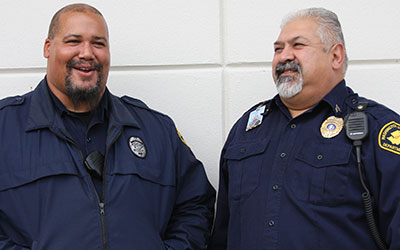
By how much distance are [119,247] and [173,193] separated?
0.41 meters

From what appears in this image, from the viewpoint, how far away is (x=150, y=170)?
2.56m

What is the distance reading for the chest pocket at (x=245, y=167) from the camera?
95.5 inches

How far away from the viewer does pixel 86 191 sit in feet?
7.72

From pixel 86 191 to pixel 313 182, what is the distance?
93 centimetres

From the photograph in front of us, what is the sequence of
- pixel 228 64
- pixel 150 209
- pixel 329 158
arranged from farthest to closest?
pixel 228 64 < pixel 150 209 < pixel 329 158

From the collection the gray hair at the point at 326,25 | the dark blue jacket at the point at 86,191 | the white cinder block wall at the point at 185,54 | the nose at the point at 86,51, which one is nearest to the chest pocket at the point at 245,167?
the dark blue jacket at the point at 86,191

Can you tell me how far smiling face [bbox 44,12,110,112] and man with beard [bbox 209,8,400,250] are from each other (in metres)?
0.70

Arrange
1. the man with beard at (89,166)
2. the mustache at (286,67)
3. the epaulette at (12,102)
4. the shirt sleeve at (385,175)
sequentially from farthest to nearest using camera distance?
the epaulette at (12,102), the mustache at (286,67), the man with beard at (89,166), the shirt sleeve at (385,175)

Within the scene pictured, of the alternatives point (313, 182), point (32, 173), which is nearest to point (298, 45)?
point (313, 182)

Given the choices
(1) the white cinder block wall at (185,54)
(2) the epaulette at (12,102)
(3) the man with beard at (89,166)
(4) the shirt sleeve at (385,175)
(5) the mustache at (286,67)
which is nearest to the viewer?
(4) the shirt sleeve at (385,175)

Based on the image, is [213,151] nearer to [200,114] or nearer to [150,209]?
[200,114]

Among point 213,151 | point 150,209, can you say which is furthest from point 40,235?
point 213,151

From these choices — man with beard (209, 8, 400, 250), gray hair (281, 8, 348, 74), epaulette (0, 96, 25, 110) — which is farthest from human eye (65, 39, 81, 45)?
gray hair (281, 8, 348, 74)

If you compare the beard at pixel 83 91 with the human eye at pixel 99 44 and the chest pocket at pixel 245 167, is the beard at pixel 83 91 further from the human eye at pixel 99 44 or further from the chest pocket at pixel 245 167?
the chest pocket at pixel 245 167
